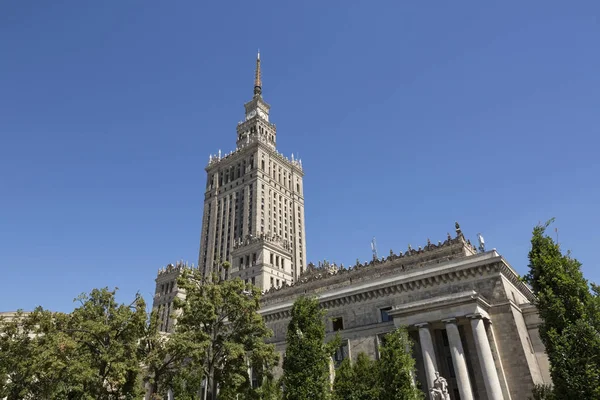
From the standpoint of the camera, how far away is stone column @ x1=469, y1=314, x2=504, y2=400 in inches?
1302

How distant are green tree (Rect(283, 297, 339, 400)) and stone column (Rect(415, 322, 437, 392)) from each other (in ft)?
31.3

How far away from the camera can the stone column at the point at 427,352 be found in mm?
35281

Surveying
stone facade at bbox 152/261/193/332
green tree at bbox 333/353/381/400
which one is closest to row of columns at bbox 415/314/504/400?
green tree at bbox 333/353/381/400

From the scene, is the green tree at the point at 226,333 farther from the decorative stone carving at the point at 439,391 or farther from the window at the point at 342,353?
the decorative stone carving at the point at 439,391

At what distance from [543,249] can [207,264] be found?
83878 mm

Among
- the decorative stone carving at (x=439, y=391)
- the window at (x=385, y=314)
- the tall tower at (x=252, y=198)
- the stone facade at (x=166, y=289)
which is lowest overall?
the decorative stone carving at (x=439, y=391)

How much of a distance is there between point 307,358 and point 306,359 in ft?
0.32

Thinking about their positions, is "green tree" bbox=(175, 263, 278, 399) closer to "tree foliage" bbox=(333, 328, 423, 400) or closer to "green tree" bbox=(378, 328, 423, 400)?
"tree foliage" bbox=(333, 328, 423, 400)

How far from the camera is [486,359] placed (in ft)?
113

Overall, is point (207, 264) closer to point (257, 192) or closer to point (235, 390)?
point (257, 192)

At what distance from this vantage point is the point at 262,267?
77438 mm

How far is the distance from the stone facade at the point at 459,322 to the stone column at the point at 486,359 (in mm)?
72

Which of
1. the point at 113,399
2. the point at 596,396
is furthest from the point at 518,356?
the point at 113,399

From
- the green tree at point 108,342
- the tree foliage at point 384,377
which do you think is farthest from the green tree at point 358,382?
the green tree at point 108,342
